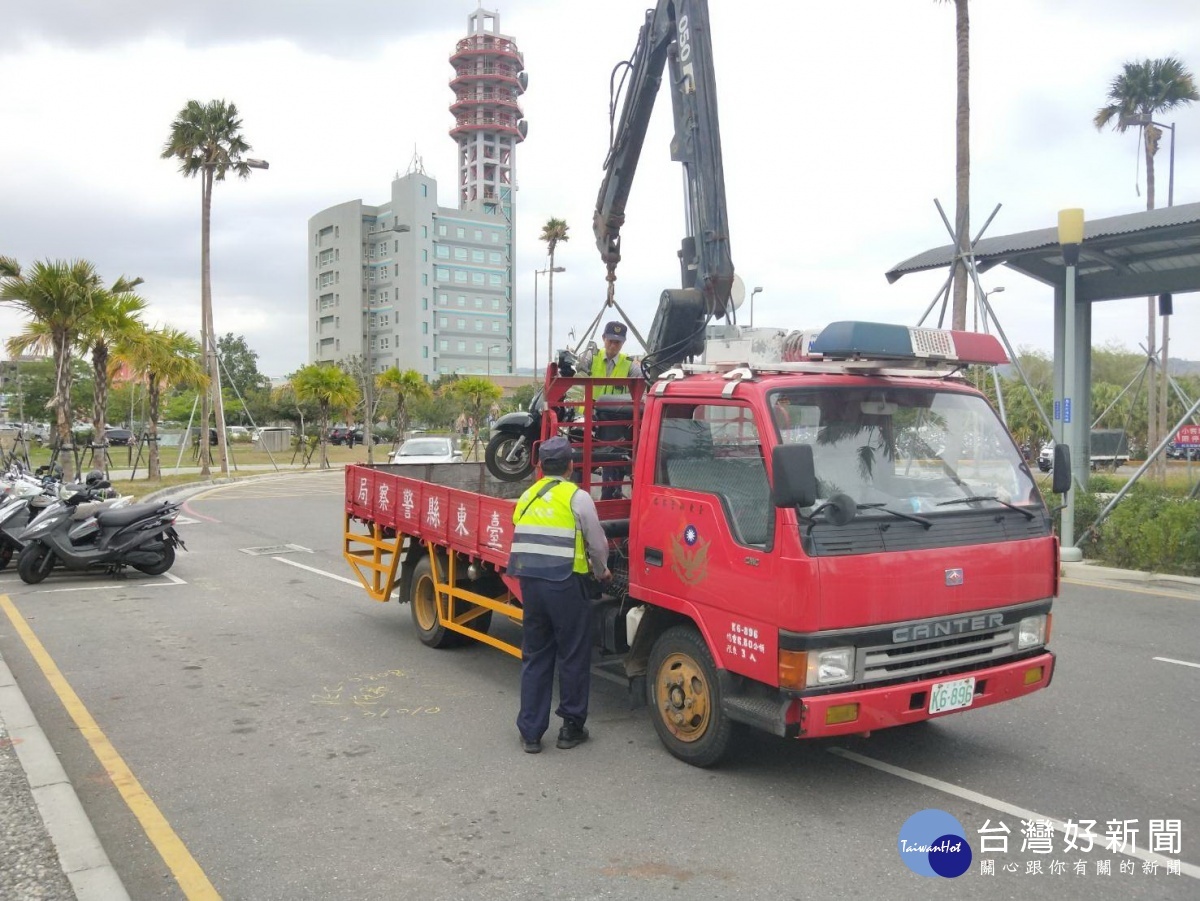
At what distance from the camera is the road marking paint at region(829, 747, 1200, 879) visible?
4.06 meters

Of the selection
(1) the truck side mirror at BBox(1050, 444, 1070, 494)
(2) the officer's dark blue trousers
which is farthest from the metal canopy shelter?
(2) the officer's dark blue trousers

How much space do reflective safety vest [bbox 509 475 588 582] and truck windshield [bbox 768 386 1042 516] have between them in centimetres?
131

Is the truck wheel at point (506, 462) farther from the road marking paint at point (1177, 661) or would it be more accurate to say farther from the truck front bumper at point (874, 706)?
the road marking paint at point (1177, 661)

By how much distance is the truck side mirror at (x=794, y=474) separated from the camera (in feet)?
13.9

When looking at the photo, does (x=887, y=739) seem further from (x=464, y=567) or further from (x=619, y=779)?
(x=464, y=567)

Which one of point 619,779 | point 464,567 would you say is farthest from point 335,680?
point 619,779

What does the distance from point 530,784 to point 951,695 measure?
2139mm

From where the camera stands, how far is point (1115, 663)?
7480mm

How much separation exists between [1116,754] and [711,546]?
2.66m

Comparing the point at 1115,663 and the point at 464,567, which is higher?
the point at 464,567

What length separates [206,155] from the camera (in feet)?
101

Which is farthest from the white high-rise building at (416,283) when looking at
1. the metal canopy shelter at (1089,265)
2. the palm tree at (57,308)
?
the metal canopy shelter at (1089,265)

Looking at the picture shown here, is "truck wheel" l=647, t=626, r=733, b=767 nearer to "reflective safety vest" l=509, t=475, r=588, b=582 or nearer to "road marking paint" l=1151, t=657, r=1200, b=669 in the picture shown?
"reflective safety vest" l=509, t=475, r=588, b=582

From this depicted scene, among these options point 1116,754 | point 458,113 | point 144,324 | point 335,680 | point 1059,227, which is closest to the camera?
point 1116,754
